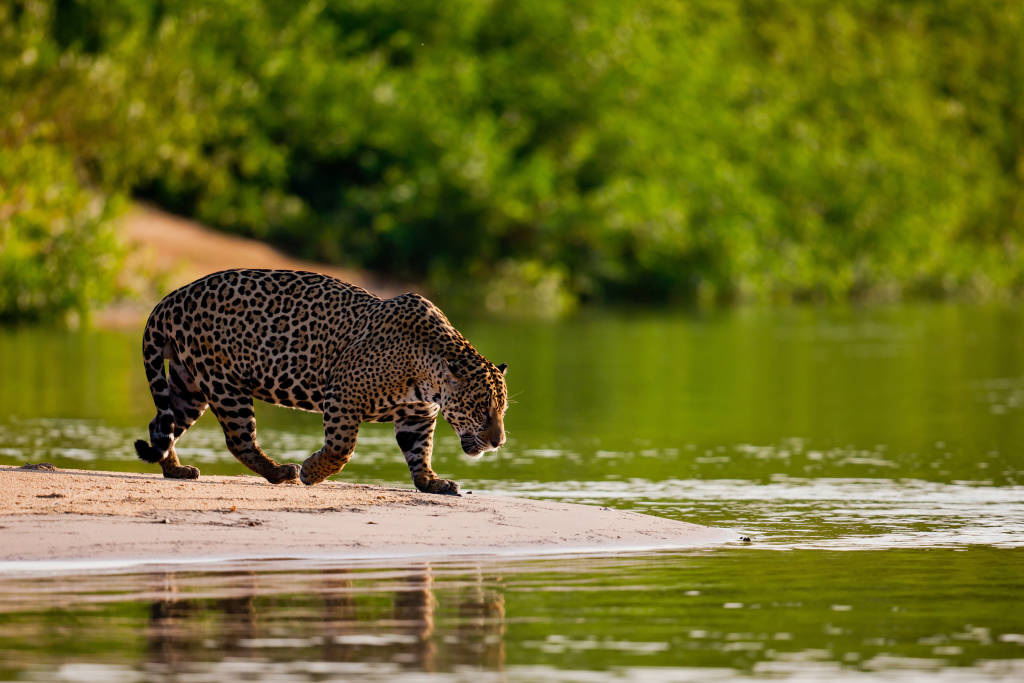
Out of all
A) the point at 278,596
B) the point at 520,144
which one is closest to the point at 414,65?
the point at 520,144

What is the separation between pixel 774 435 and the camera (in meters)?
20.1

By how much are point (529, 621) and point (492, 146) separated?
5310cm

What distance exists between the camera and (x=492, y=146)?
202 ft

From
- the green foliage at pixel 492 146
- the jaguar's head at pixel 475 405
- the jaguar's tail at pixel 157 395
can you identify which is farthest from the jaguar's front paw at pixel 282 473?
the green foliage at pixel 492 146

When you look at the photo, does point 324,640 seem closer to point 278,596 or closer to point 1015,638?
point 278,596

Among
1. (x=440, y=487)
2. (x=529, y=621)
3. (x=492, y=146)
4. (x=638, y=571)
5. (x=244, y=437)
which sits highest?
(x=492, y=146)

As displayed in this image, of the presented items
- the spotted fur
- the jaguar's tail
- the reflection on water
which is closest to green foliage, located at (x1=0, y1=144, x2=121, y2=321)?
the jaguar's tail

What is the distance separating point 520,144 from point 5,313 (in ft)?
94.1

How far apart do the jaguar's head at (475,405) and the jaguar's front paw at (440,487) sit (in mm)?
413

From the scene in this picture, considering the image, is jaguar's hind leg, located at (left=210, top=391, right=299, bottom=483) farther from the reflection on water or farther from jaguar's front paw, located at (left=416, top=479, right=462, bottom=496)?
the reflection on water

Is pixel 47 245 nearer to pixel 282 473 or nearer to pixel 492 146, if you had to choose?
pixel 492 146

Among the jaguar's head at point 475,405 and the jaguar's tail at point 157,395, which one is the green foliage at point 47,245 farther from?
the jaguar's head at point 475,405

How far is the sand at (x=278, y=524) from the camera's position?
10695 mm

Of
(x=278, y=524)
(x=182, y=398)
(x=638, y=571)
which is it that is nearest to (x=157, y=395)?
(x=182, y=398)
